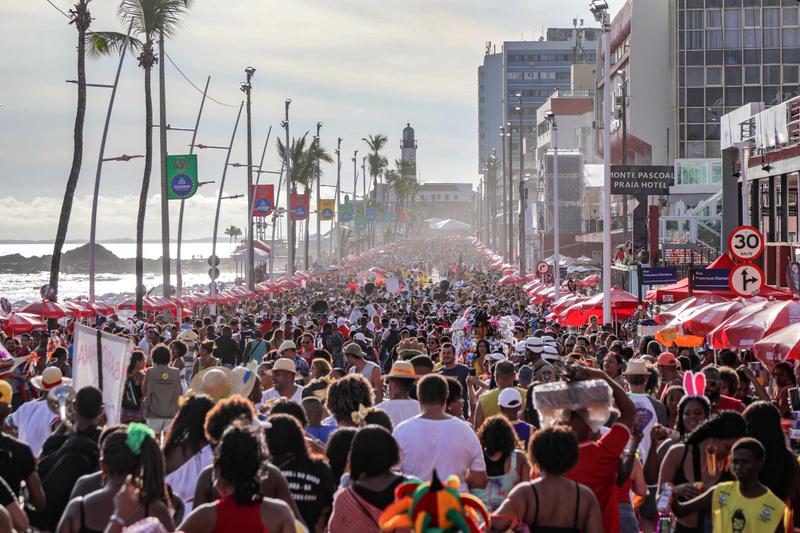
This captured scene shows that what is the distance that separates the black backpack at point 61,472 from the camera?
4957 mm

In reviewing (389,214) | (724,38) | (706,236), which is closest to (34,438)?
(706,236)

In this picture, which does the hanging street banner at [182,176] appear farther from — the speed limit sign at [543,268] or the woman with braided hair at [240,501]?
the woman with braided hair at [240,501]

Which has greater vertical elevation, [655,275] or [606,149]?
[606,149]

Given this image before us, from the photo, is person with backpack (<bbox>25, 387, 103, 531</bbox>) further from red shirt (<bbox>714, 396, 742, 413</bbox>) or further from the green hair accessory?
red shirt (<bbox>714, 396, 742, 413</bbox>)

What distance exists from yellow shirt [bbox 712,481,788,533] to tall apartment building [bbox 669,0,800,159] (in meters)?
49.4

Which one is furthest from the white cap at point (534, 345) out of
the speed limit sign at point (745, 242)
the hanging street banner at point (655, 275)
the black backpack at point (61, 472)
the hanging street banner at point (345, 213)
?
the hanging street banner at point (345, 213)

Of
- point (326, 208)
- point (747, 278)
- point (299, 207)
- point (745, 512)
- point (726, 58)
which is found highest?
point (726, 58)

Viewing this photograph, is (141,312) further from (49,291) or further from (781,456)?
(781,456)

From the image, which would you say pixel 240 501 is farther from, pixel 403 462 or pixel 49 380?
pixel 49 380

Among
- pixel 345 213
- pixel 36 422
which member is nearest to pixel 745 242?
pixel 36 422

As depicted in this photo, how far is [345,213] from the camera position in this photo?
73938 millimetres

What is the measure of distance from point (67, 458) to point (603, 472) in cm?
294

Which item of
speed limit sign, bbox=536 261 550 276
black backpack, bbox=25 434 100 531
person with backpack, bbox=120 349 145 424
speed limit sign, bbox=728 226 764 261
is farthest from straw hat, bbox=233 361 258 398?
speed limit sign, bbox=536 261 550 276

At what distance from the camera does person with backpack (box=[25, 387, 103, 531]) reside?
4.97m
